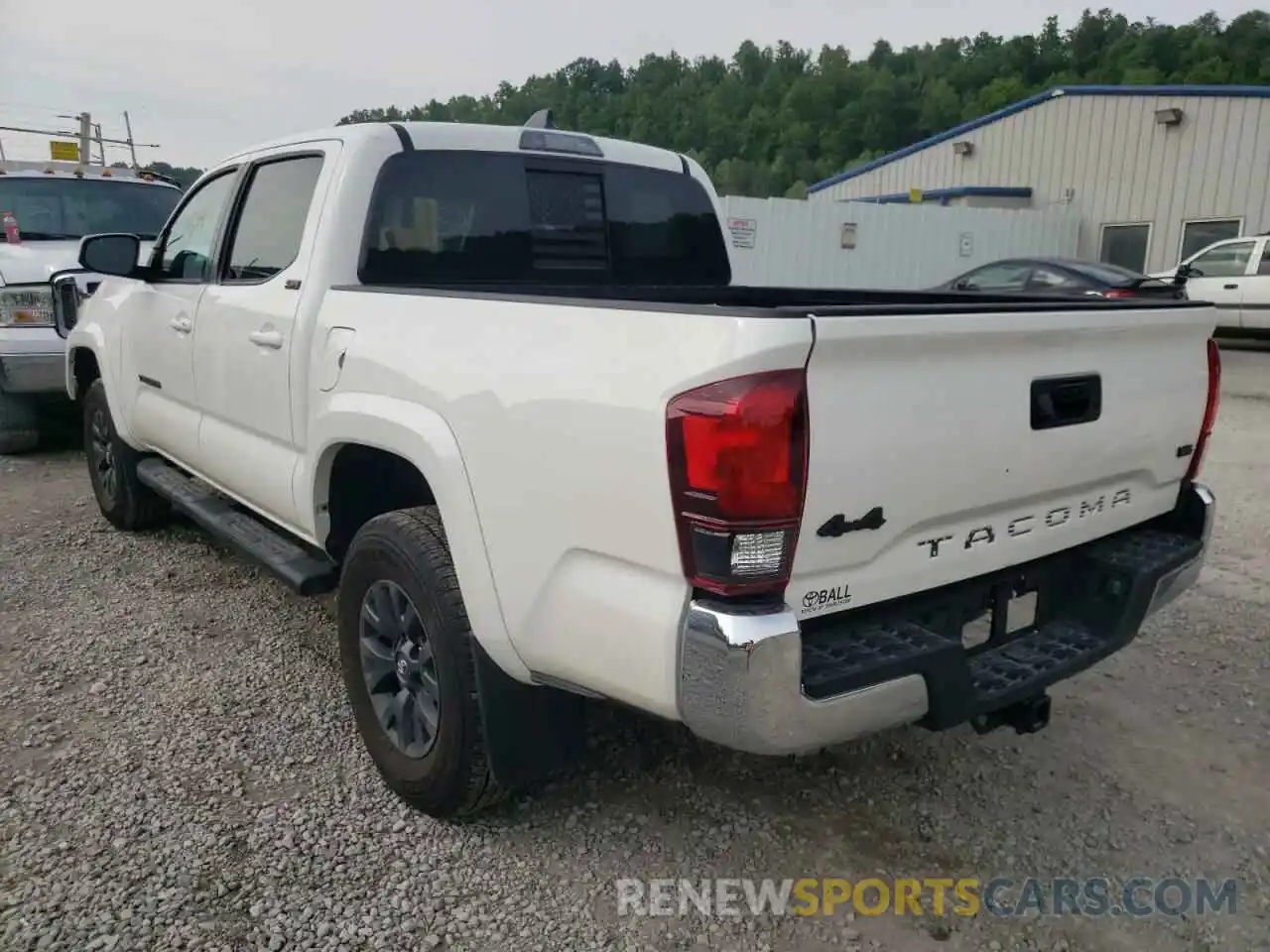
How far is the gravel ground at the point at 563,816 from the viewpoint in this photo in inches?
97.4

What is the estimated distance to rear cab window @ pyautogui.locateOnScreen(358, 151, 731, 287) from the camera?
335 cm

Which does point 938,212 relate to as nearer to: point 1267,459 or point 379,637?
point 1267,459

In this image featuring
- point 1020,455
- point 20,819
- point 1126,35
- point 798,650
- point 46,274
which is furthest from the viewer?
point 1126,35

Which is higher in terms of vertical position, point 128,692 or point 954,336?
point 954,336

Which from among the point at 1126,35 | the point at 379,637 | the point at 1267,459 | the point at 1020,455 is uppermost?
the point at 1126,35

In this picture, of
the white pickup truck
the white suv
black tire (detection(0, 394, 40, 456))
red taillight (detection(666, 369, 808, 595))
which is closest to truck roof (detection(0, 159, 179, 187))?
black tire (detection(0, 394, 40, 456))

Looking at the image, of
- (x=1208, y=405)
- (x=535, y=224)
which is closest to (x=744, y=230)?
(x=535, y=224)

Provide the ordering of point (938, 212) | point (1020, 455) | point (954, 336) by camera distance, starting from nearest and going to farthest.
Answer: point (954, 336) → point (1020, 455) → point (938, 212)

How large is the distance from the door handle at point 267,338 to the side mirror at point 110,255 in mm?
1456

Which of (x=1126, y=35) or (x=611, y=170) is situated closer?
(x=611, y=170)

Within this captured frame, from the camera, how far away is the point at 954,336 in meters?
2.16

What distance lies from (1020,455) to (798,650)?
83 centimetres

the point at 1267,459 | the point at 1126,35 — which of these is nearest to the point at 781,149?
the point at 1126,35

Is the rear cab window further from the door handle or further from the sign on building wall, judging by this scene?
the sign on building wall
